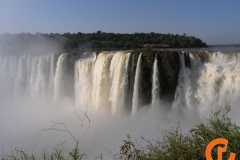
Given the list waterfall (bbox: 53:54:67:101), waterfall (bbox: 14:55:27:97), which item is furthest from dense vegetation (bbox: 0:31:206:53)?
waterfall (bbox: 53:54:67:101)

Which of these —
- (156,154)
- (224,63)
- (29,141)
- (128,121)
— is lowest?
(29,141)

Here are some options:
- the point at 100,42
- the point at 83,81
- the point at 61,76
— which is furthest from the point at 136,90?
the point at 100,42

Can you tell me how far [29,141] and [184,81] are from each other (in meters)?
7.92

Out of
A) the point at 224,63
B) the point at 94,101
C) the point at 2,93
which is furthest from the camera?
the point at 2,93

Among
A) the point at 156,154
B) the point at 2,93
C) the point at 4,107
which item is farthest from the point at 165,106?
the point at 2,93

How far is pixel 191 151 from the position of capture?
4.31 m

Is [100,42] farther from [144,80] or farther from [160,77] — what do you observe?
[160,77]

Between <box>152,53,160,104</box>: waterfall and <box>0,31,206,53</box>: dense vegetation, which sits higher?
<box>0,31,206,53</box>: dense vegetation

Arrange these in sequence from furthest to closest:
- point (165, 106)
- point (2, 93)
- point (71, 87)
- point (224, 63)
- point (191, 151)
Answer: point (2, 93) < point (71, 87) < point (165, 106) < point (224, 63) < point (191, 151)

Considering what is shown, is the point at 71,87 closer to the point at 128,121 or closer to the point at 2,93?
the point at 128,121

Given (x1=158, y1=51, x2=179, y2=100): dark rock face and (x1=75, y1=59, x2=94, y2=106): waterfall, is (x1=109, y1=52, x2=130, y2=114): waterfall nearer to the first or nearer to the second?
(x1=158, y1=51, x2=179, y2=100): dark rock face

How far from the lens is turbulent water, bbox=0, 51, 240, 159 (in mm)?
11930

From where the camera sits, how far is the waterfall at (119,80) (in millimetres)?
13539

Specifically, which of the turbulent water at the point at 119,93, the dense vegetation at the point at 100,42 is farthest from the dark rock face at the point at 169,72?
the dense vegetation at the point at 100,42
